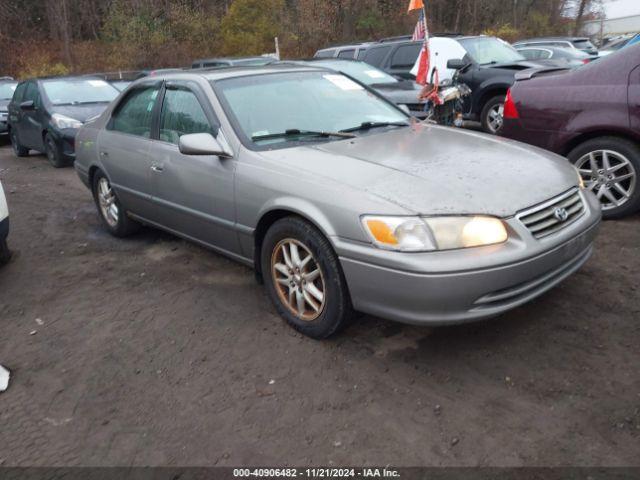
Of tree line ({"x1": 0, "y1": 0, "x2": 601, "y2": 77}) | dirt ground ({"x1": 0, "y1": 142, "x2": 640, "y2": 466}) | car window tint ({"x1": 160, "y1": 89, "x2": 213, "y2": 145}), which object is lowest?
dirt ground ({"x1": 0, "y1": 142, "x2": 640, "y2": 466})

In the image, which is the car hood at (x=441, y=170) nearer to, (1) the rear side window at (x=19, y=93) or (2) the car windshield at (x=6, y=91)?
(1) the rear side window at (x=19, y=93)

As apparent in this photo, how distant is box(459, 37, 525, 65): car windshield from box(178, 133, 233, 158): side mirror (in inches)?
281

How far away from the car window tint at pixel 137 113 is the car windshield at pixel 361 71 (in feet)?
14.8

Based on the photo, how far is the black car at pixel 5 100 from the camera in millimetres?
13477

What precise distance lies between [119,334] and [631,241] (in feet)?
12.9

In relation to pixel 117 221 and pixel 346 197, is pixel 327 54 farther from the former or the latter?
pixel 346 197

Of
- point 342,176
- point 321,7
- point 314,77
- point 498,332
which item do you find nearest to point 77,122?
point 314,77

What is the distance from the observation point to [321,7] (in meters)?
30.0

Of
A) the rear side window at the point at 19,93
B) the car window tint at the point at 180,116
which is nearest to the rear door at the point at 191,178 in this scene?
the car window tint at the point at 180,116

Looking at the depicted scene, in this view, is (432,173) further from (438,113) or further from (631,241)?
(438,113)

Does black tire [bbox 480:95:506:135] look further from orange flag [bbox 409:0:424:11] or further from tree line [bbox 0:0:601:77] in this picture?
tree line [bbox 0:0:601:77]

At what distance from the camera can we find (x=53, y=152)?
9.89 metres

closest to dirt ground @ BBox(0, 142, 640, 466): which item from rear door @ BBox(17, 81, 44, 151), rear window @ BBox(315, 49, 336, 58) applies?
rear door @ BBox(17, 81, 44, 151)

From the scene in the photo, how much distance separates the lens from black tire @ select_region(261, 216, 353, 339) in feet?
10.4
